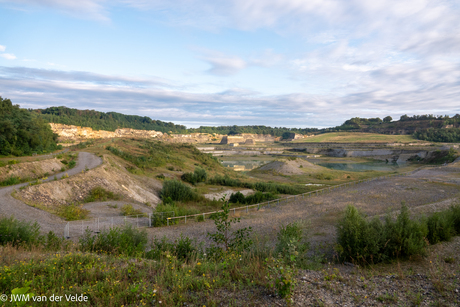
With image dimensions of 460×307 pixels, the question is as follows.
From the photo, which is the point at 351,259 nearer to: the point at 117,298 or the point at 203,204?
the point at 117,298

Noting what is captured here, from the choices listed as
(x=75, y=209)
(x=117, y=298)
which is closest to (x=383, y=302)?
(x=117, y=298)

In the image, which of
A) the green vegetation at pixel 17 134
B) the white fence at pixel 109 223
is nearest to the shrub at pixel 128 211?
the white fence at pixel 109 223

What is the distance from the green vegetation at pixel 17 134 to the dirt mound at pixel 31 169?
7.32 m

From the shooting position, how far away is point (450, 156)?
7162 centimetres

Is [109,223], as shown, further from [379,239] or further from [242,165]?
[242,165]

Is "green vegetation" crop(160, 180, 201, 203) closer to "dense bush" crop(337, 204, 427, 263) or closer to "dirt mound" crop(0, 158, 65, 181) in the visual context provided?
"dirt mound" crop(0, 158, 65, 181)

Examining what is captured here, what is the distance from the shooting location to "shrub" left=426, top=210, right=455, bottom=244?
390 inches

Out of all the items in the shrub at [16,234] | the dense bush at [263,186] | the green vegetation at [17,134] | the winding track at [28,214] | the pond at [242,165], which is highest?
the green vegetation at [17,134]

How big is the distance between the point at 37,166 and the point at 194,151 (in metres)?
37.9

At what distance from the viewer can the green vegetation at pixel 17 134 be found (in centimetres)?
2861

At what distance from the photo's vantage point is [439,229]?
10.2 m

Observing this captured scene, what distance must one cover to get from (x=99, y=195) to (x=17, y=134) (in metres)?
19.3

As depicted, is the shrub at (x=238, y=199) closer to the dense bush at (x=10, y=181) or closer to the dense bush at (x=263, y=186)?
the dense bush at (x=263, y=186)

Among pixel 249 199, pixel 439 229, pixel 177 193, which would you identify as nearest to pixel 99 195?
pixel 177 193
